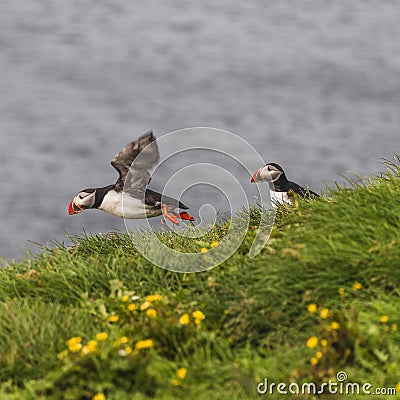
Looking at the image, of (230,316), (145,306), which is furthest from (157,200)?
(230,316)

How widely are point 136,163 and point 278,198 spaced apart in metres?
1.60

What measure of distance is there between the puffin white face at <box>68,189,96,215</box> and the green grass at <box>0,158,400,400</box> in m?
1.87

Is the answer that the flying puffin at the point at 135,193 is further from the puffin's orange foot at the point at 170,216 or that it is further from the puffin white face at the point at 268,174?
the puffin white face at the point at 268,174

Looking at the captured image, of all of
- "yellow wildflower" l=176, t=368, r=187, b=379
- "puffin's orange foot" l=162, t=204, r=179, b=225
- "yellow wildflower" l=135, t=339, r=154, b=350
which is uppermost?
"yellow wildflower" l=135, t=339, r=154, b=350

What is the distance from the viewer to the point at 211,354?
19.3 ft

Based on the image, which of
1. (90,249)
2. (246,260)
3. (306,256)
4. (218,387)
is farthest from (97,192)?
(218,387)

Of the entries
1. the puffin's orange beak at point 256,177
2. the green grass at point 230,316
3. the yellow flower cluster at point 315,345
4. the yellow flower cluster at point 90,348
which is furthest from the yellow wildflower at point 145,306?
the puffin's orange beak at point 256,177

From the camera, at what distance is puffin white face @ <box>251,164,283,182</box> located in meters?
9.43

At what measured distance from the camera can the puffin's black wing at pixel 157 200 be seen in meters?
8.88

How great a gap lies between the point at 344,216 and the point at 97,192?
3.45 meters

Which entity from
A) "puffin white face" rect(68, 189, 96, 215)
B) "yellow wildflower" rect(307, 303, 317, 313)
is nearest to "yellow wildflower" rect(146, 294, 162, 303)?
"yellow wildflower" rect(307, 303, 317, 313)

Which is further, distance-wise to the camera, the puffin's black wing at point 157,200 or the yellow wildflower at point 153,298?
the puffin's black wing at point 157,200

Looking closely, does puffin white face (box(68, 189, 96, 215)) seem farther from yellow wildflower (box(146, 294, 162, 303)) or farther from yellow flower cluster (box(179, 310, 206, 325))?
yellow flower cluster (box(179, 310, 206, 325))

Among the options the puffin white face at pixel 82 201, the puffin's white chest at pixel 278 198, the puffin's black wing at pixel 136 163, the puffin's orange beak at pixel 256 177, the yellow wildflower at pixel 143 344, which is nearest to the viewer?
the yellow wildflower at pixel 143 344
